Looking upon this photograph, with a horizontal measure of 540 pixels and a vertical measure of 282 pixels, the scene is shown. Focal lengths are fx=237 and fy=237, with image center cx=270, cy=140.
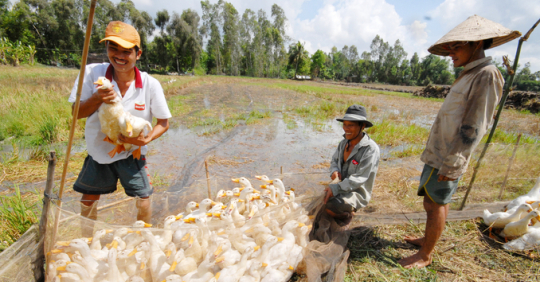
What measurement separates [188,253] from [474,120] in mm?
2459

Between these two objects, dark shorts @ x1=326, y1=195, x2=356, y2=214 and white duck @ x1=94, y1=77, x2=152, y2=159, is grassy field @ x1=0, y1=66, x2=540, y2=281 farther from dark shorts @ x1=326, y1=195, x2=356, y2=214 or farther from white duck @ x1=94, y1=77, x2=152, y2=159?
white duck @ x1=94, y1=77, x2=152, y2=159

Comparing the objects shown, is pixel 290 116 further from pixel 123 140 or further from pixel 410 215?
pixel 123 140

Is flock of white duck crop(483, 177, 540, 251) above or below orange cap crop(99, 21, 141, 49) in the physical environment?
below

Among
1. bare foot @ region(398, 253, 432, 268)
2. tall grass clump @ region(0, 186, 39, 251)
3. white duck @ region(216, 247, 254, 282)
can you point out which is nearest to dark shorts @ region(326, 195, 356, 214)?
bare foot @ region(398, 253, 432, 268)

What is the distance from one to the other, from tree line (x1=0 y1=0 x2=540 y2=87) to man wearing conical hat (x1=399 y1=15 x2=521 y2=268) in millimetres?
28206

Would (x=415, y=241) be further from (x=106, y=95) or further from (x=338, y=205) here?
(x=106, y=95)

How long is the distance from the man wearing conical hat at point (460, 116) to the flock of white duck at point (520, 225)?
3.46 feet

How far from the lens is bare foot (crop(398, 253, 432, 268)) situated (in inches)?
87.7

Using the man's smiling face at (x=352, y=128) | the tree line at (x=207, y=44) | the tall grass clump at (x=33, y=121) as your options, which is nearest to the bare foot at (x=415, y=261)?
the man's smiling face at (x=352, y=128)

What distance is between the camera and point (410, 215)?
290cm

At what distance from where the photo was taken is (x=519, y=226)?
2496mm

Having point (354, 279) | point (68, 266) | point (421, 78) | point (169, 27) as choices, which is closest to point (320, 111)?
point (354, 279)

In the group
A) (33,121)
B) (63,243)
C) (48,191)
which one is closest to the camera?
(48,191)

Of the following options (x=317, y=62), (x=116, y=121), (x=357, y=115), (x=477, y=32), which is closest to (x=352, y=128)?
(x=357, y=115)
